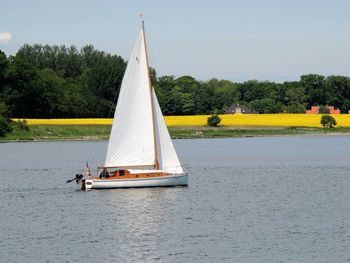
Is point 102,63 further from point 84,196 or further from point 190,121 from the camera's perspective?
point 84,196

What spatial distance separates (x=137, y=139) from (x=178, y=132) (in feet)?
298

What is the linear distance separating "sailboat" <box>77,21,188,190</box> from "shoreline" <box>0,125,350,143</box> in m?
80.1

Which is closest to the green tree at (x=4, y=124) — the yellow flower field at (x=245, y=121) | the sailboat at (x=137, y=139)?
the yellow flower field at (x=245, y=121)


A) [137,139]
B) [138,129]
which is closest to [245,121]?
[138,129]

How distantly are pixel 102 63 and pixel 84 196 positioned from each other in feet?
453

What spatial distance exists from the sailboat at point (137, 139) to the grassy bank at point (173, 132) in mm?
81208

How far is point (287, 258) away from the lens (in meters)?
38.5

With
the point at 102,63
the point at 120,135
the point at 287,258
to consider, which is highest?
the point at 102,63

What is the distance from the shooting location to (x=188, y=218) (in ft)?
167

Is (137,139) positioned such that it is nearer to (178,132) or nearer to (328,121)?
(178,132)

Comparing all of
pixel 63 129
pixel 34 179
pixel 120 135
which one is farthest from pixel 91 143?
pixel 120 135

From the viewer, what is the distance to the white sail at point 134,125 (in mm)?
62500

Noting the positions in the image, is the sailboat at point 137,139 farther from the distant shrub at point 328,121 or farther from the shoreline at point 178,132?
the distant shrub at point 328,121

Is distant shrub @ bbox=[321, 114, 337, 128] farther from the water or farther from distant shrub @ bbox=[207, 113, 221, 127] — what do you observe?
the water
